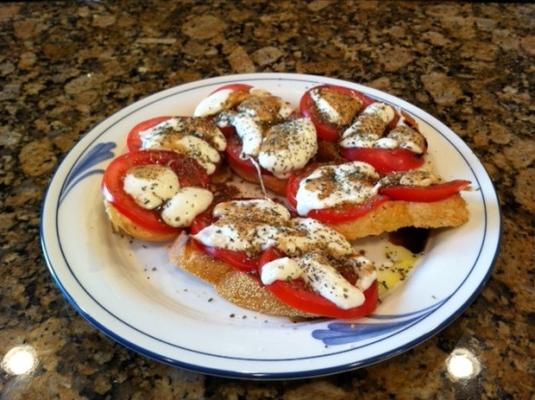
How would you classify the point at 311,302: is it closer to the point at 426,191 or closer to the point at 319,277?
the point at 319,277

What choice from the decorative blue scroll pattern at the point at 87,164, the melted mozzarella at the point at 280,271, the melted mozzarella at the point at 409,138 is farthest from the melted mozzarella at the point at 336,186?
the decorative blue scroll pattern at the point at 87,164

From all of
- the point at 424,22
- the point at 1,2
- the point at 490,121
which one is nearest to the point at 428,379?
the point at 490,121

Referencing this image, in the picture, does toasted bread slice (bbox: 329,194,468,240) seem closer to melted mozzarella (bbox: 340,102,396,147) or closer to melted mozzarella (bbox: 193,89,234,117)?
melted mozzarella (bbox: 340,102,396,147)

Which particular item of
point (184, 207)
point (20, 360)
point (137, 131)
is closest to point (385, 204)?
point (184, 207)

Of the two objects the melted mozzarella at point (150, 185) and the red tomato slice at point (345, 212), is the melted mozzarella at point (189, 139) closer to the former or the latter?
the melted mozzarella at point (150, 185)

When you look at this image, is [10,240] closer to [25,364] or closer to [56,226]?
[56,226]

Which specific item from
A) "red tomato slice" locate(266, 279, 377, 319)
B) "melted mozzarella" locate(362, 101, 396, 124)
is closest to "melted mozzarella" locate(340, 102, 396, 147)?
"melted mozzarella" locate(362, 101, 396, 124)
